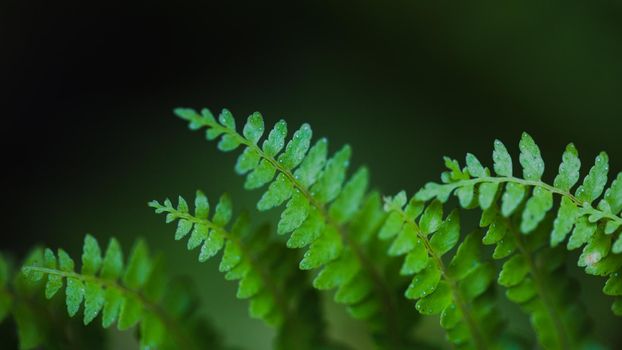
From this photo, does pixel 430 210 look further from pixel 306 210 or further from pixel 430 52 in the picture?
pixel 430 52

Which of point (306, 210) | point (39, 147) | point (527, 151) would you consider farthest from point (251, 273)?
point (39, 147)

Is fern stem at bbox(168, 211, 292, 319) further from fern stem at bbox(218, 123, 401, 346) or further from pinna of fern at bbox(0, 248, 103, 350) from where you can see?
pinna of fern at bbox(0, 248, 103, 350)

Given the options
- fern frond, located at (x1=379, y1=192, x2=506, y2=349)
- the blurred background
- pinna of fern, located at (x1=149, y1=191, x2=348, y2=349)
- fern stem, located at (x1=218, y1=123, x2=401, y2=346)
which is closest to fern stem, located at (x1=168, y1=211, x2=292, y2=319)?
pinna of fern, located at (x1=149, y1=191, x2=348, y2=349)

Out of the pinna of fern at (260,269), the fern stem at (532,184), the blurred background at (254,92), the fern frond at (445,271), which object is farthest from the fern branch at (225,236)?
the blurred background at (254,92)

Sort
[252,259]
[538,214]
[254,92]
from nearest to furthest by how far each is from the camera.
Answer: [538,214], [252,259], [254,92]

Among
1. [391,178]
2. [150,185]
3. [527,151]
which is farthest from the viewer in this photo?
[150,185]

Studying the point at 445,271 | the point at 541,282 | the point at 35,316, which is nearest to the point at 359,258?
the point at 445,271

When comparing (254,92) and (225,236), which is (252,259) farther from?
(254,92)
